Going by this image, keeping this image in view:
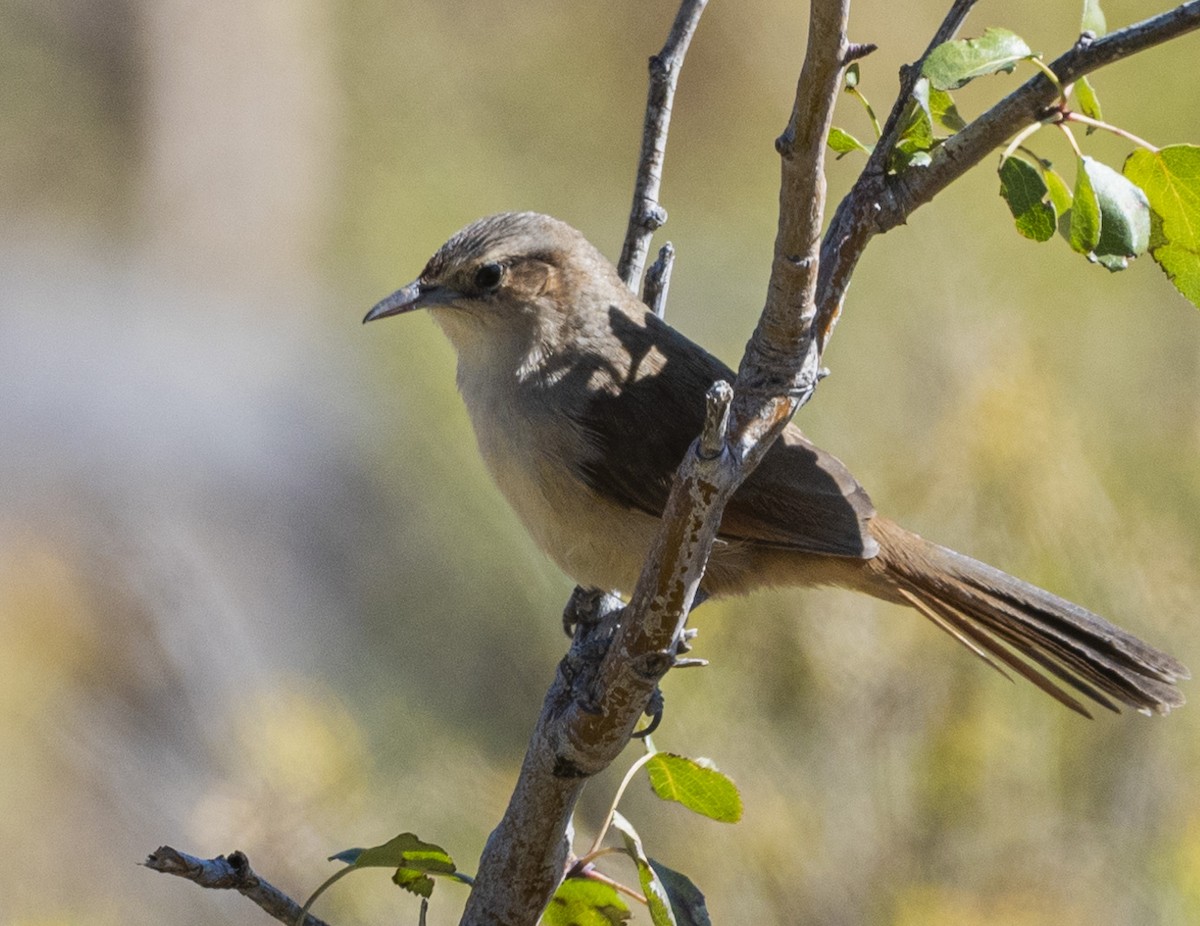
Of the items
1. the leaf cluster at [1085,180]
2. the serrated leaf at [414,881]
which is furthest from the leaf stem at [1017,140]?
the serrated leaf at [414,881]

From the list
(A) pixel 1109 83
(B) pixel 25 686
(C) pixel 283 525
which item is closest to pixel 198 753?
(B) pixel 25 686

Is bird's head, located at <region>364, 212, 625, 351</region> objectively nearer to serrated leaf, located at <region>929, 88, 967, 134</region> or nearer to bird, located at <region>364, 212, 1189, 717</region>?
bird, located at <region>364, 212, 1189, 717</region>

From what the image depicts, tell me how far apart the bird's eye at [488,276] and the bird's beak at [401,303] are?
12 cm

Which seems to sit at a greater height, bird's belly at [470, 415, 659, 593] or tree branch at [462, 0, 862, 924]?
bird's belly at [470, 415, 659, 593]

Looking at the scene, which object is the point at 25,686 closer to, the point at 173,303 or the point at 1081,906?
the point at 173,303

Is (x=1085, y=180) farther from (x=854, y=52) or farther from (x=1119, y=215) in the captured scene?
(x=854, y=52)

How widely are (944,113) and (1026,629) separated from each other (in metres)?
1.32

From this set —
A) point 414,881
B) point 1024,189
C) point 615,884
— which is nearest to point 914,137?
point 1024,189

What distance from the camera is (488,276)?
306 cm

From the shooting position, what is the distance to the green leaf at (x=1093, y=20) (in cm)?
164

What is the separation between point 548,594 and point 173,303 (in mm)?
4413

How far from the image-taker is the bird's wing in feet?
9.32

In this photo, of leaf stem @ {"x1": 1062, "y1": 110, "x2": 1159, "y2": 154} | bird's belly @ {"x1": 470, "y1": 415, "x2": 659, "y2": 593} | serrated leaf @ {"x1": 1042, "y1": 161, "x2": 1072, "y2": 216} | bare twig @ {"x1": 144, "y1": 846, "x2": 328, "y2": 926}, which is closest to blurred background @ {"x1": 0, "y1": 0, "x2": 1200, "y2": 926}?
bird's belly @ {"x1": 470, "y1": 415, "x2": 659, "y2": 593}

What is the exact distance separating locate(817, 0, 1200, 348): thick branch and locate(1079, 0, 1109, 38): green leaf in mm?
28
